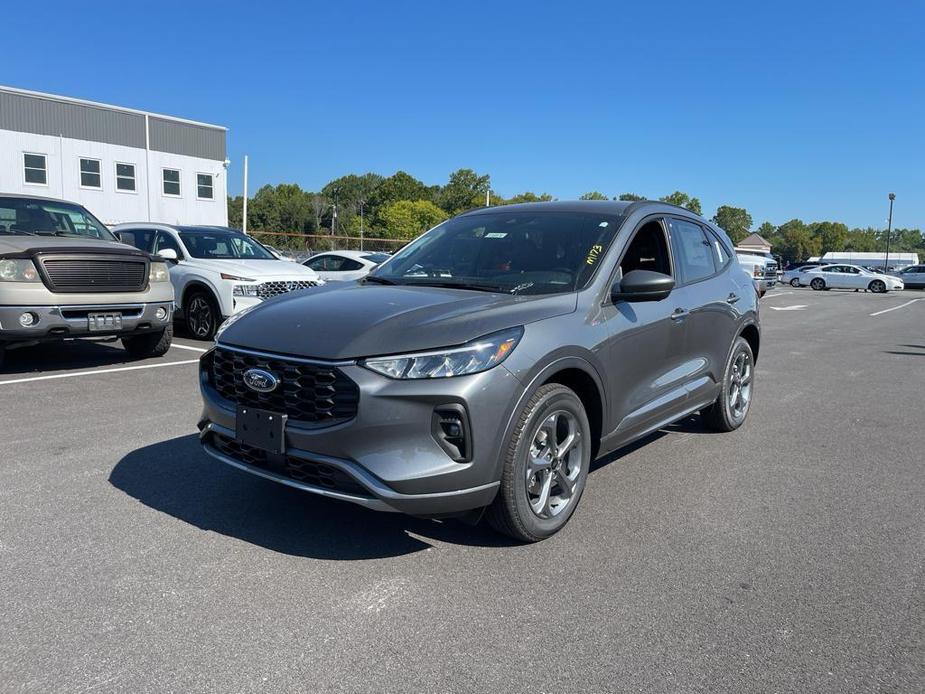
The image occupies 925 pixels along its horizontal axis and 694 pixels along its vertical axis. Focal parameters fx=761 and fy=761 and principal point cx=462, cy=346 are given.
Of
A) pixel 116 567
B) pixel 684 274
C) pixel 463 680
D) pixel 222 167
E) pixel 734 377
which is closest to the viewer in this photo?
pixel 463 680

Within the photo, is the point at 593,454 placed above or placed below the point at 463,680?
above

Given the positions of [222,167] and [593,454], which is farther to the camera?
[222,167]

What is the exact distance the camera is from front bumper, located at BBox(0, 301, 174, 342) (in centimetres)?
733

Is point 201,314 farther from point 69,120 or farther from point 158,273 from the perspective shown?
point 69,120

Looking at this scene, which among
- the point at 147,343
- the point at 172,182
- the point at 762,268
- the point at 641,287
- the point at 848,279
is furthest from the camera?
the point at 848,279

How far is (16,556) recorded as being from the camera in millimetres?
3412

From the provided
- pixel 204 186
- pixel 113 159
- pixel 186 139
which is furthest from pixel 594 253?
pixel 204 186

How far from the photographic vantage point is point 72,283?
7.68m

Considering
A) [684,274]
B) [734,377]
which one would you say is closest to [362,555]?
[684,274]

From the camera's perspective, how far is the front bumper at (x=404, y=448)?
3166 millimetres

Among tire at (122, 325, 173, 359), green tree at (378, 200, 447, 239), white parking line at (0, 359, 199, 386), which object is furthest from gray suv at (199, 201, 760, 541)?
green tree at (378, 200, 447, 239)

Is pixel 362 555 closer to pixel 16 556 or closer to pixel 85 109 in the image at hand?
pixel 16 556

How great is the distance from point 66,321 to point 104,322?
0.39 meters

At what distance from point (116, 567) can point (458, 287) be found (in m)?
2.16
